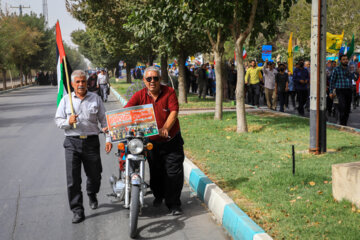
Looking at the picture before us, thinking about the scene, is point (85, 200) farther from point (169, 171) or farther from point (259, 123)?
point (259, 123)

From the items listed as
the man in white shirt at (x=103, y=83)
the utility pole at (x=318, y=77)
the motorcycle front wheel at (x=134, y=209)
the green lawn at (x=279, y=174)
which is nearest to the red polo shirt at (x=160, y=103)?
the motorcycle front wheel at (x=134, y=209)

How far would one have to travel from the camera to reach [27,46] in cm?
5300

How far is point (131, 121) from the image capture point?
4.93 metres

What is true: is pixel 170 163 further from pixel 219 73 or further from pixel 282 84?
pixel 282 84

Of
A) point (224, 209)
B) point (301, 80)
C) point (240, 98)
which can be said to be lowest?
point (224, 209)

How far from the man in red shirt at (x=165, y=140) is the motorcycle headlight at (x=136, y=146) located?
340mm

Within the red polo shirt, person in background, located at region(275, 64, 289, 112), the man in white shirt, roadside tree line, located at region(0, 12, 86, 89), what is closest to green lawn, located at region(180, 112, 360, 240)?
the red polo shirt

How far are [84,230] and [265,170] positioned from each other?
2862mm

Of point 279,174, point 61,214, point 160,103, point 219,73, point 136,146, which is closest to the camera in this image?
point 136,146

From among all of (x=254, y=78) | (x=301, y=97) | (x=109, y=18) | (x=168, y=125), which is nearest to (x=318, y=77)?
(x=168, y=125)

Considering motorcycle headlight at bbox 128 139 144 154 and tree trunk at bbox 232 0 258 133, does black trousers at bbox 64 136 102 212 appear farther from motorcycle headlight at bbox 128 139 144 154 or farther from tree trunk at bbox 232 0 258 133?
tree trunk at bbox 232 0 258 133

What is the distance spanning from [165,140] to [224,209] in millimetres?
1023

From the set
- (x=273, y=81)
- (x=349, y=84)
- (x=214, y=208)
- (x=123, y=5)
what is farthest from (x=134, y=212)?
(x=123, y=5)

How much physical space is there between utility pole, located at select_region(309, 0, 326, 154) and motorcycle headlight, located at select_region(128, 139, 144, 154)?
4081 mm
